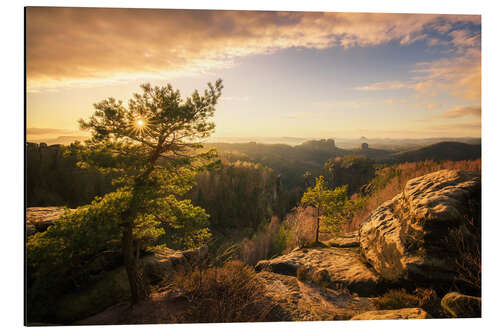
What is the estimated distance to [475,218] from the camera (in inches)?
191

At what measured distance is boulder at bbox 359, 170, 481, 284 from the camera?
4.62 m

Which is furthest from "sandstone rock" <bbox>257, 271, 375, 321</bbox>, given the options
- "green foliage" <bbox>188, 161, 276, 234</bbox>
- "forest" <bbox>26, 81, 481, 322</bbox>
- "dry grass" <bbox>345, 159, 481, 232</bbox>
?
"green foliage" <bbox>188, 161, 276, 234</bbox>

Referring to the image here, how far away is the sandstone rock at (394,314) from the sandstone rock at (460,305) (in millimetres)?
564

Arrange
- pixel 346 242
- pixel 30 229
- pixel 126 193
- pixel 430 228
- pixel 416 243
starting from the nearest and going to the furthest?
pixel 126 193 → pixel 30 229 → pixel 430 228 → pixel 416 243 → pixel 346 242

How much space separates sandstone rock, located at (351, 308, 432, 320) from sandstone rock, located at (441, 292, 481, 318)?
0.56 m

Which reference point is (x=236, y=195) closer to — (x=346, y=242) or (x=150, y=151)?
(x=346, y=242)

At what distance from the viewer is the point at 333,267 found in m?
6.49

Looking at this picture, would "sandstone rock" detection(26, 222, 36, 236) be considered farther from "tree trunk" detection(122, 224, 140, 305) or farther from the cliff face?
the cliff face

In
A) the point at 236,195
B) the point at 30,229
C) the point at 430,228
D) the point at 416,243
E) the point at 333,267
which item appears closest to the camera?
the point at 30,229

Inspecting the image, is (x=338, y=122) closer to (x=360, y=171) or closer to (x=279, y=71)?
(x=279, y=71)

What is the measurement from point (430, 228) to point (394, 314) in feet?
6.59

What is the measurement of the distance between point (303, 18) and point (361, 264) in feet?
22.9

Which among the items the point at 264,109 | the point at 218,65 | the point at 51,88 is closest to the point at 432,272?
the point at 264,109

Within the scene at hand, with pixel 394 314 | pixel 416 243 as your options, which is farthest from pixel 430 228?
pixel 394 314
